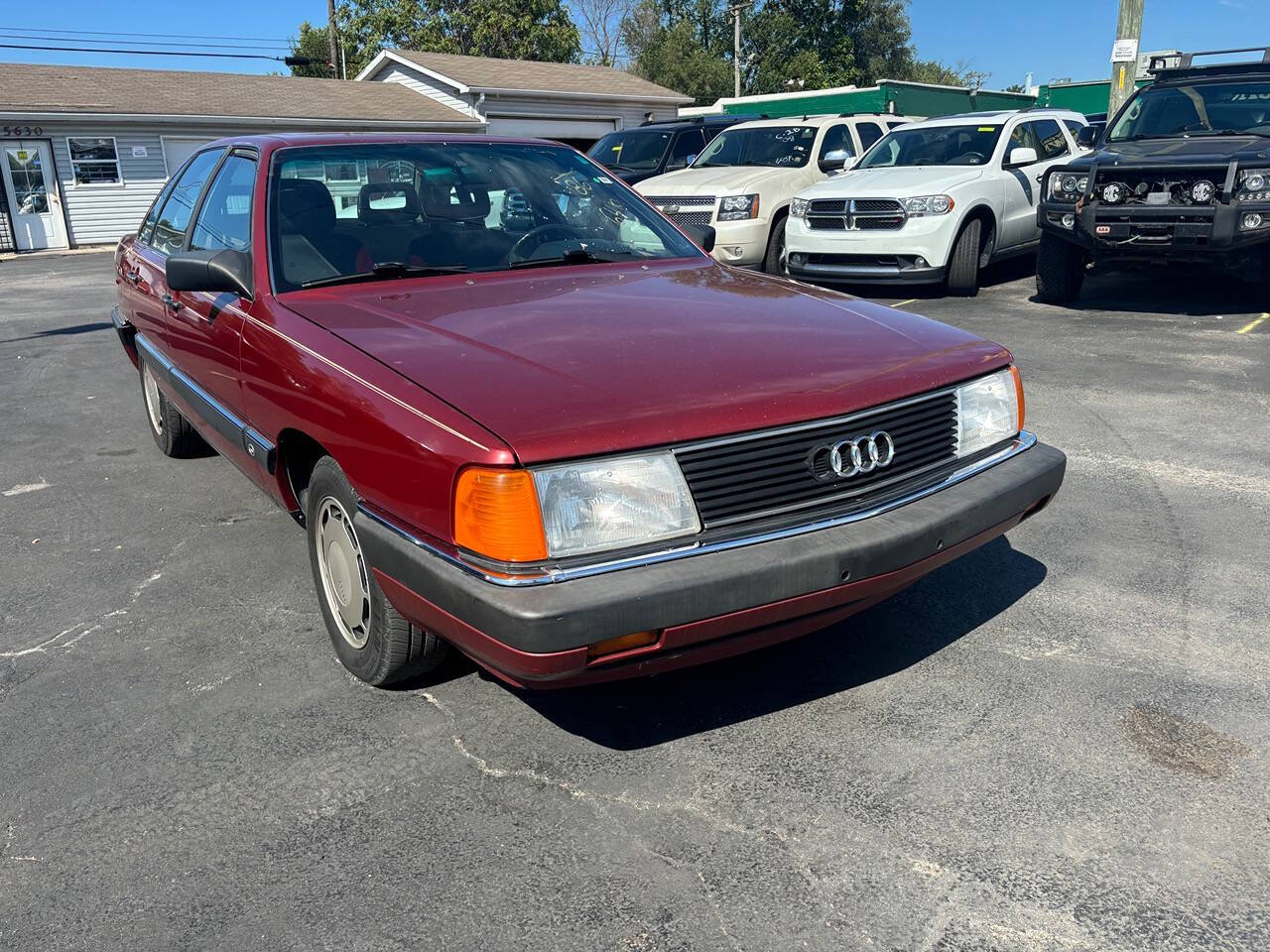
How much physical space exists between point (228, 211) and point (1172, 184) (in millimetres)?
7079

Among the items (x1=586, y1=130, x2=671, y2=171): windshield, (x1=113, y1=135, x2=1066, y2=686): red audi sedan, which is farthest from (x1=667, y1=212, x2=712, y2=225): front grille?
(x1=113, y1=135, x2=1066, y2=686): red audi sedan

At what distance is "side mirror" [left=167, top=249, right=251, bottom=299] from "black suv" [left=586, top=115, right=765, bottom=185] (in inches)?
384

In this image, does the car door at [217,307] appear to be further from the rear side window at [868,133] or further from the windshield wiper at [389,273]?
the rear side window at [868,133]

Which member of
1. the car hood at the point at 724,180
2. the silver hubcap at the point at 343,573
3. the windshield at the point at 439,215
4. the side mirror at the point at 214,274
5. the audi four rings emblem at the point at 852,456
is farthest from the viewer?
the car hood at the point at 724,180

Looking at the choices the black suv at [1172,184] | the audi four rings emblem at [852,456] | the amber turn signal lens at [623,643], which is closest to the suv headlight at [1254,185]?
the black suv at [1172,184]

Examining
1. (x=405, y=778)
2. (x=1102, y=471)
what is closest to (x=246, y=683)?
(x=405, y=778)

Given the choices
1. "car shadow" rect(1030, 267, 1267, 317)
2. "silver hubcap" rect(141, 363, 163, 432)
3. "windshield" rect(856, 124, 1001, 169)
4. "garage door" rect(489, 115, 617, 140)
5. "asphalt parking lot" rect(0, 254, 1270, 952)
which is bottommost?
"asphalt parking lot" rect(0, 254, 1270, 952)

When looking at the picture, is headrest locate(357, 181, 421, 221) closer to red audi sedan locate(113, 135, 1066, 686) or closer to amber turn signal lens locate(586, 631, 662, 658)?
red audi sedan locate(113, 135, 1066, 686)

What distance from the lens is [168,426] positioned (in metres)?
5.45

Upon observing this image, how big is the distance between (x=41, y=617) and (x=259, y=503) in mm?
1238

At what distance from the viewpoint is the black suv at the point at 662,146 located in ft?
42.2

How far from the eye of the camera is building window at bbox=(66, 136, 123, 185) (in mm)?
23125

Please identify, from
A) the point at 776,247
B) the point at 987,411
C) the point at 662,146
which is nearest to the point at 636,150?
the point at 662,146

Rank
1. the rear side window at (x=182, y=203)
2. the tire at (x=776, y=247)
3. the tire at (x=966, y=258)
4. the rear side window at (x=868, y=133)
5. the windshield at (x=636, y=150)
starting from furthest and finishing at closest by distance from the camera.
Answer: the windshield at (x=636, y=150), the rear side window at (x=868, y=133), the tire at (x=776, y=247), the tire at (x=966, y=258), the rear side window at (x=182, y=203)
